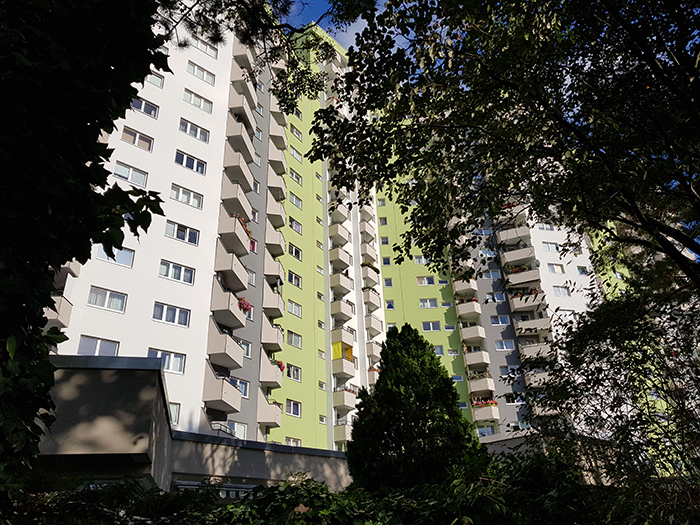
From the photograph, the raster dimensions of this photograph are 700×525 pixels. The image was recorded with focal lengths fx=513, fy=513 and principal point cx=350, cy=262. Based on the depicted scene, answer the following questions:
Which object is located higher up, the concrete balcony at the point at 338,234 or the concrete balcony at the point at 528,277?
the concrete balcony at the point at 338,234

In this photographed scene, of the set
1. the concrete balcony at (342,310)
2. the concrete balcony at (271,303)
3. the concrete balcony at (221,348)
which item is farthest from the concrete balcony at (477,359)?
the concrete balcony at (221,348)

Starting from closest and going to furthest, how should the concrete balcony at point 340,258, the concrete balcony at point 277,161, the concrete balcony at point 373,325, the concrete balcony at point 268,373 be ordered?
the concrete balcony at point 268,373
the concrete balcony at point 277,161
the concrete balcony at point 340,258
the concrete balcony at point 373,325

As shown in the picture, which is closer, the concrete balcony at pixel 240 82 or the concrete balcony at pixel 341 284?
the concrete balcony at pixel 240 82

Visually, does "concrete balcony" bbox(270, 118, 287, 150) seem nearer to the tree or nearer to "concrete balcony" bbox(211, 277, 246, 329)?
"concrete balcony" bbox(211, 277, 246, 329)

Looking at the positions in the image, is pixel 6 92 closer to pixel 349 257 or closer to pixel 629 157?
pixel 629 157

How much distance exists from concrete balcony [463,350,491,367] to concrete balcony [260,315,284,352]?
1759 centimetres

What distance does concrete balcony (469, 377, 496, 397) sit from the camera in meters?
40.1

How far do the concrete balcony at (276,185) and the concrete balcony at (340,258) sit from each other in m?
7.08

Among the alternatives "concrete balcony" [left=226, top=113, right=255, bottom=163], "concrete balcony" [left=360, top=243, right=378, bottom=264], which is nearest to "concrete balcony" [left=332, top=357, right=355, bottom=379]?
"concrete balcony" [left=360, top=243, right=378, bottom=264]

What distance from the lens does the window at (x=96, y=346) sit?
68.5 feet

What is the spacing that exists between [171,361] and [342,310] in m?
17.6

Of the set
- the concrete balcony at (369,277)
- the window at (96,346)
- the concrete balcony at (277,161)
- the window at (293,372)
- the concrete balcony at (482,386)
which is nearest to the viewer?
the window at (96,346)

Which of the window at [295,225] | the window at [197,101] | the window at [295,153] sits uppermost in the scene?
the window at [295,153]

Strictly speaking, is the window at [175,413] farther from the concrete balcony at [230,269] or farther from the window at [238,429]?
the concrete balcony at [230,269]
